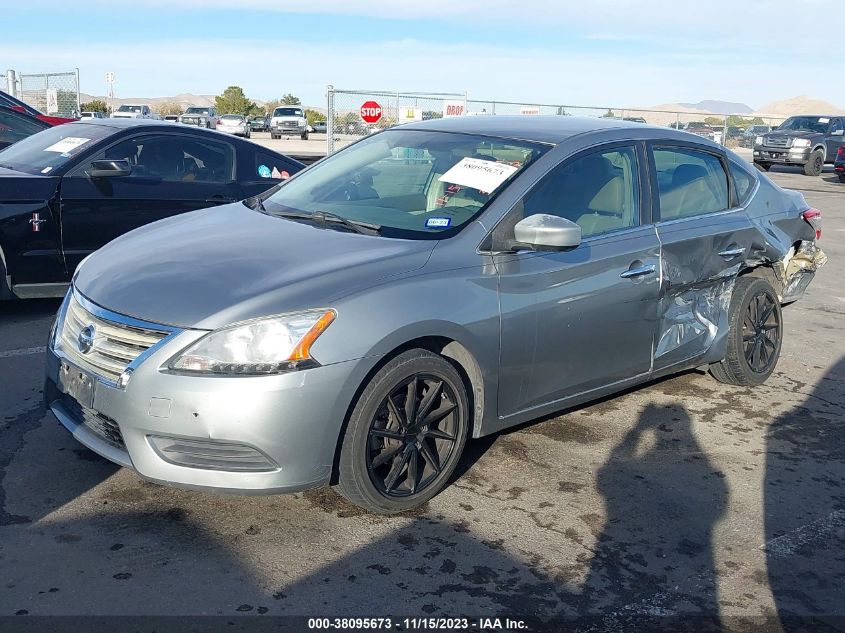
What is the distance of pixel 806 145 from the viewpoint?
28.0m

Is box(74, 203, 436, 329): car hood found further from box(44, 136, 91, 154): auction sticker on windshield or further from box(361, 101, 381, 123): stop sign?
box(361, 101, 381, 123): stop sign

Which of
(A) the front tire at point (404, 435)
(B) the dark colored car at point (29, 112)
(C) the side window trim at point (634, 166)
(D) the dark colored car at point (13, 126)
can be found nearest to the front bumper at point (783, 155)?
(B) the dark colored car at point (29, 112)

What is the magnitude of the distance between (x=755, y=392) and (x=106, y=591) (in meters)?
4.39

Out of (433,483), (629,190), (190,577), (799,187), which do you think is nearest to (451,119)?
(629,190)

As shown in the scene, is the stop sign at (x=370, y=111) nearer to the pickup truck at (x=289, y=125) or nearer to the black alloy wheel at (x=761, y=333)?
the black alloy wheel at (x=761, y=333)

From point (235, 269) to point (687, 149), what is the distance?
121 inches

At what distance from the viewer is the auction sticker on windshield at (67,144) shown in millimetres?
7290

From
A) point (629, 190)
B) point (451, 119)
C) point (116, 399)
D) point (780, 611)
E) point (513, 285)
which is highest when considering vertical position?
point (451, 119)

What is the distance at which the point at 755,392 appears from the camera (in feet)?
19.9

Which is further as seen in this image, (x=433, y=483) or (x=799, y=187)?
(x=799, y=187)

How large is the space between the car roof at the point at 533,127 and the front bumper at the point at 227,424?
1.85 metres

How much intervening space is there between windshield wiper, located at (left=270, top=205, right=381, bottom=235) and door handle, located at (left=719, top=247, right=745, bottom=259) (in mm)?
2299

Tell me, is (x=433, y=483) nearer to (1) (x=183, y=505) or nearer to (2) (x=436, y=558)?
(2) (x=436, y=558)

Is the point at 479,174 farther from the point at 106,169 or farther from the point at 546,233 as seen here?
the point at 106,169
